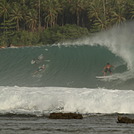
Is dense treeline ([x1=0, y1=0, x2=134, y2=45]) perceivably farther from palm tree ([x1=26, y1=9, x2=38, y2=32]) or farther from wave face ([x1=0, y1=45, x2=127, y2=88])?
wave face ([x1=0, y1=45, x2=127, y2=88])

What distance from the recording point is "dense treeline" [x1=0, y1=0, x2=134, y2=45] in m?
97.8

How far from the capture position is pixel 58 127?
37.7ft

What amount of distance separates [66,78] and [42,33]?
222 ft

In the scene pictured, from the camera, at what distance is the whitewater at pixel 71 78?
16.8m

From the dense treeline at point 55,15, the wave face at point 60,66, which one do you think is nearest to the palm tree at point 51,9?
the dense treeline at point 55,15

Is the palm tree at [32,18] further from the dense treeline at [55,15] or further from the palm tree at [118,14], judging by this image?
the palm tree at [118,14]

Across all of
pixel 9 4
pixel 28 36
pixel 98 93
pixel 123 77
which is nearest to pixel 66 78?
pixel 123 77

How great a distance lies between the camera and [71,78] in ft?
92.0

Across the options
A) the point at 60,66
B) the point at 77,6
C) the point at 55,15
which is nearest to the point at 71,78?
the point at 60,66

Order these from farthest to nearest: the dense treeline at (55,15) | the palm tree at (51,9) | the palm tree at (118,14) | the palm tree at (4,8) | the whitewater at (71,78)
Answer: the palm tree at (51,9) → the palm tree at (118,14) → the palm tree at (4,8) → the dense treeline at (55,15) → the whitewater at (71,78)

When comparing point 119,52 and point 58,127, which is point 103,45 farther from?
point 58,127

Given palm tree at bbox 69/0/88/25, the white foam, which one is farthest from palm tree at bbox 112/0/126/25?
the white foam

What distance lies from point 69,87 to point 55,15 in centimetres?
8207

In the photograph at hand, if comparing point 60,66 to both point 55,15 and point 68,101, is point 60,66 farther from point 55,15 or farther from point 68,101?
point 55,15
